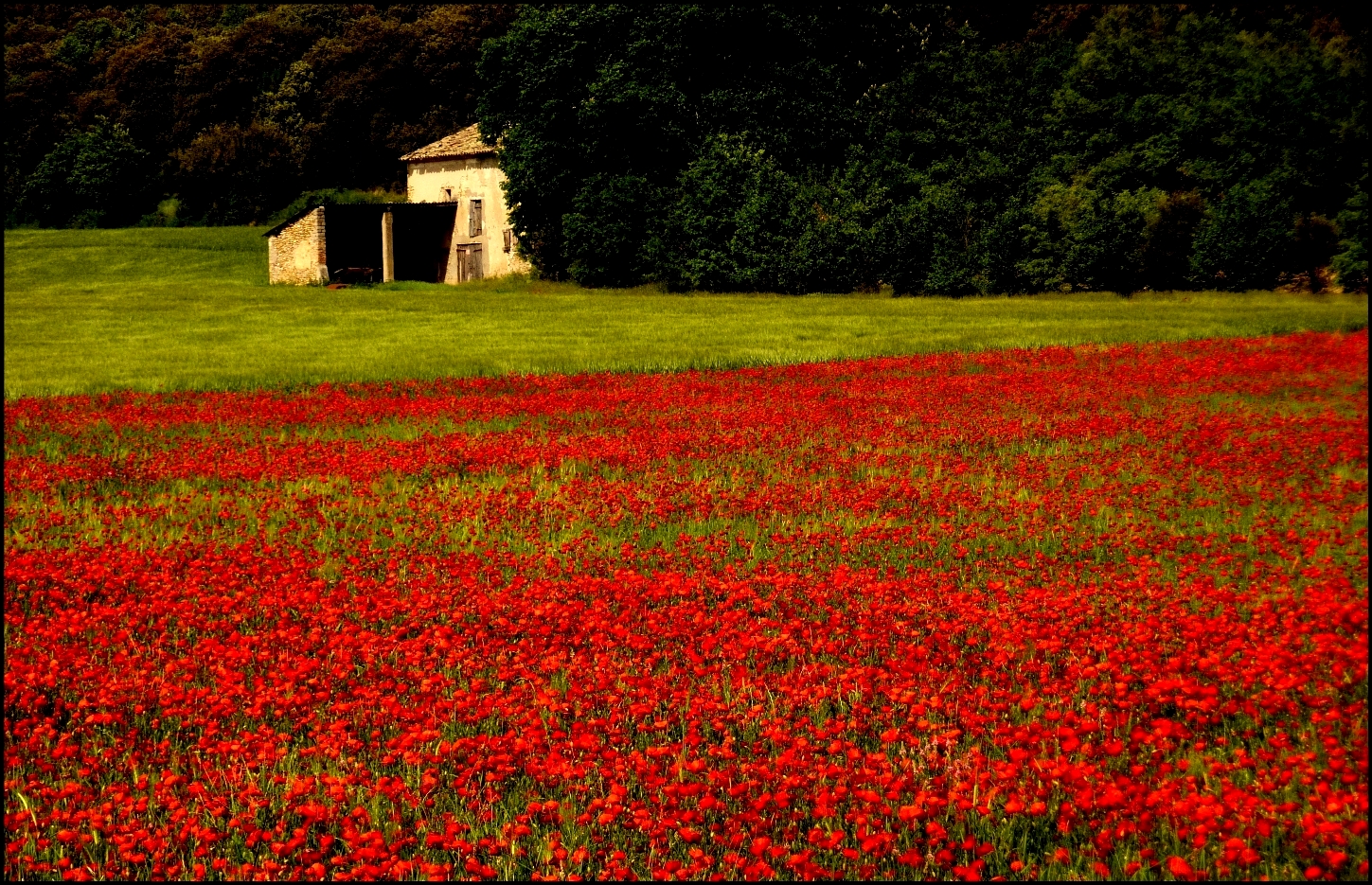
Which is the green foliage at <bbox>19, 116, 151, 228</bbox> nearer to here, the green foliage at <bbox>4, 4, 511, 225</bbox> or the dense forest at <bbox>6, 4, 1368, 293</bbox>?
the green foliage at <bbox>4, 4, 511, 225</bbox>

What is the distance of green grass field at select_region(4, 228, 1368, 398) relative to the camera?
73.0ft

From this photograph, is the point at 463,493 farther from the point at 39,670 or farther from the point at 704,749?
the point at 704,749

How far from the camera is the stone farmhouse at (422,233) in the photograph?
55656 millimetres

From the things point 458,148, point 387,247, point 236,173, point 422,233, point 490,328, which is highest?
point 458,148

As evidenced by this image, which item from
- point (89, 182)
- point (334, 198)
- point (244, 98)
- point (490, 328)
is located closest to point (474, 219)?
point (334, 198)

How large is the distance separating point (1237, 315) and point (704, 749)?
25069 millimetres

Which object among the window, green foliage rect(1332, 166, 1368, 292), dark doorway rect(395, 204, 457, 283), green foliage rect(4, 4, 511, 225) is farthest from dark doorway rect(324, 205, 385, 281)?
green foliage rect(1332, 166, 1368, 292)

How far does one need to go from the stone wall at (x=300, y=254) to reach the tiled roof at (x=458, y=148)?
9.35 metres

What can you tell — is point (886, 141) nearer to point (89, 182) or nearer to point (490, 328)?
point (490, 328)

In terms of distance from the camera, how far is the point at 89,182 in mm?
80250

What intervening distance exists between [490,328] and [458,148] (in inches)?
1299

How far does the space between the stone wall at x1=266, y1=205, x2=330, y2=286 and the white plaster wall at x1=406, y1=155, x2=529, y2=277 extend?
855cm

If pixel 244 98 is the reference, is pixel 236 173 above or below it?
below

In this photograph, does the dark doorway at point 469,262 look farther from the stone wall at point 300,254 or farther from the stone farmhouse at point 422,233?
the stone wall at point 300,254
